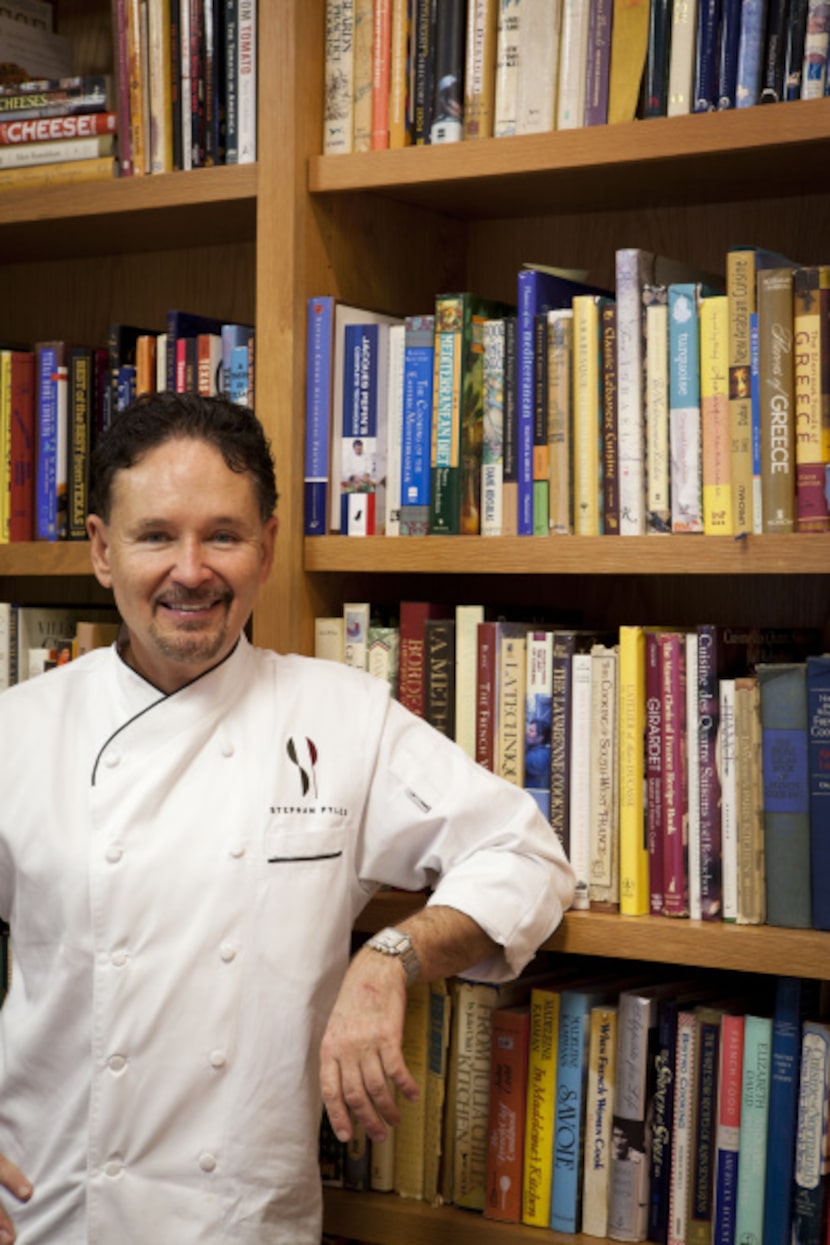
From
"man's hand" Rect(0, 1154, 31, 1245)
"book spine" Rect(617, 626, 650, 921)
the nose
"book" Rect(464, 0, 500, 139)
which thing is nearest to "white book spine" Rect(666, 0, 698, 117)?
"book" Rect(464, 0, 500, 139)

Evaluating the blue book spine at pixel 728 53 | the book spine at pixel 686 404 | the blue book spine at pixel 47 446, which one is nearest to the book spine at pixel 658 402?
the book spine at pixel 686 404

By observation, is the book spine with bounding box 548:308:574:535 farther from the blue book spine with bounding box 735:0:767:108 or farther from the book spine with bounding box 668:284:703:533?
the blue book spine with bounding box 735:0:767:108

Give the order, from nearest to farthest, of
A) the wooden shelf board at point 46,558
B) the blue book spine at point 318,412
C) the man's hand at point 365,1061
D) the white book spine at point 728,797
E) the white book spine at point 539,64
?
the man's hand at point 365,1061
the white book spine at point 728,797
the white book spine at point 539,64
the blue book spine at point 318,412
the wooden shelf board at point 46,558

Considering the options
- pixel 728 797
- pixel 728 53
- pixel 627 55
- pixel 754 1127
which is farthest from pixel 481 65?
pixel 754 1127

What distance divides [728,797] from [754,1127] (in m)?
0.35

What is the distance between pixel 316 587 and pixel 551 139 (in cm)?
60

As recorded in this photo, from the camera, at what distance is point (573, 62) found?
1819 mm

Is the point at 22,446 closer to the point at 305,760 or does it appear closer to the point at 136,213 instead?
the point at 136,213

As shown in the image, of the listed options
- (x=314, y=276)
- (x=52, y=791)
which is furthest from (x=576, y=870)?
(x=314, y=276)

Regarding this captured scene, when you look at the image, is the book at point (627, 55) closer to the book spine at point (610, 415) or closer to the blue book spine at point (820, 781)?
the book spine at point (610, 415)

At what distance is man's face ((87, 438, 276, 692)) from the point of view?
1.66m

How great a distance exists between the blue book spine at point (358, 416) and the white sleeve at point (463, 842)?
0.97 feet

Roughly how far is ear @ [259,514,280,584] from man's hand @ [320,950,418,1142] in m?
0.48

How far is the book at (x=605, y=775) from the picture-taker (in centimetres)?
179
